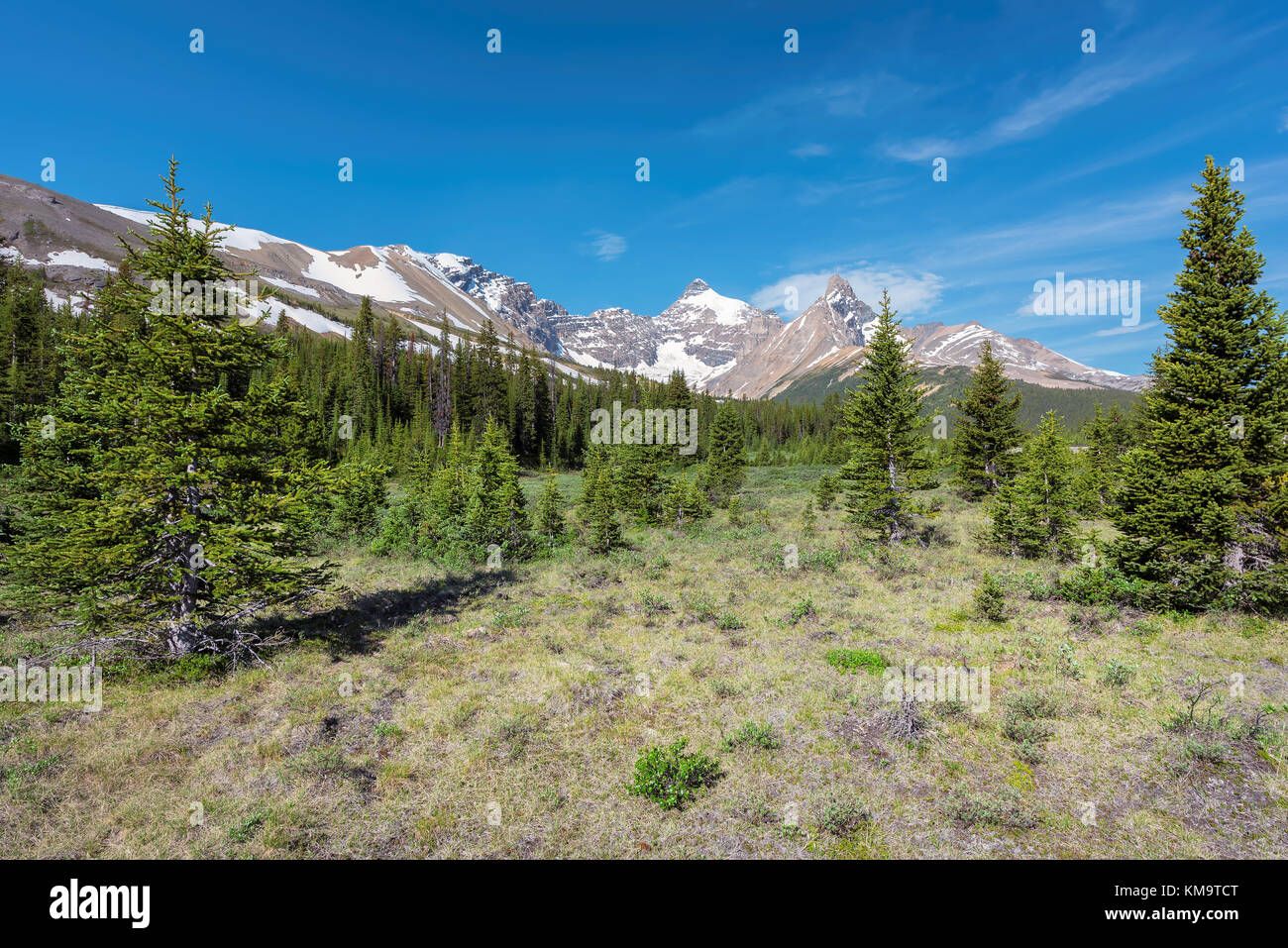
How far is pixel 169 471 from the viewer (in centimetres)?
1103

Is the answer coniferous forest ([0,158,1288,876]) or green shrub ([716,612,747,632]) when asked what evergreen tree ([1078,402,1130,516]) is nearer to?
coniferous forest ([0,158,1288,876])

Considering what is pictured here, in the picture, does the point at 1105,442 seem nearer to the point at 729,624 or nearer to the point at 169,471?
the point at 729,624

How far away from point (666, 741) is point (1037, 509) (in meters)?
21.3

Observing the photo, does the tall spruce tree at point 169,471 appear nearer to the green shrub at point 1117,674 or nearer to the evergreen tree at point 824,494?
the green shrub at point 1117,674

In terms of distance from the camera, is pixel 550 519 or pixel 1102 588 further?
pixel 550 519

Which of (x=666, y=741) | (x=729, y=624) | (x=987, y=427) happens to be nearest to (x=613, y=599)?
(x=729, y=624)

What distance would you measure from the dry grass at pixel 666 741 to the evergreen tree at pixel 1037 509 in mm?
7505

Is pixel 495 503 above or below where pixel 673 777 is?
above

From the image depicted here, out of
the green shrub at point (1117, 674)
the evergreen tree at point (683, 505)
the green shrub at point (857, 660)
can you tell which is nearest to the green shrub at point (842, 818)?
the green shrub at point (857, 660)

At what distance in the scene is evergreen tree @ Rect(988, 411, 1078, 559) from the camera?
22.1 meters

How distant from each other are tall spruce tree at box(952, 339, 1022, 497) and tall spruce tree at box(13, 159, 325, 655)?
119 ft
